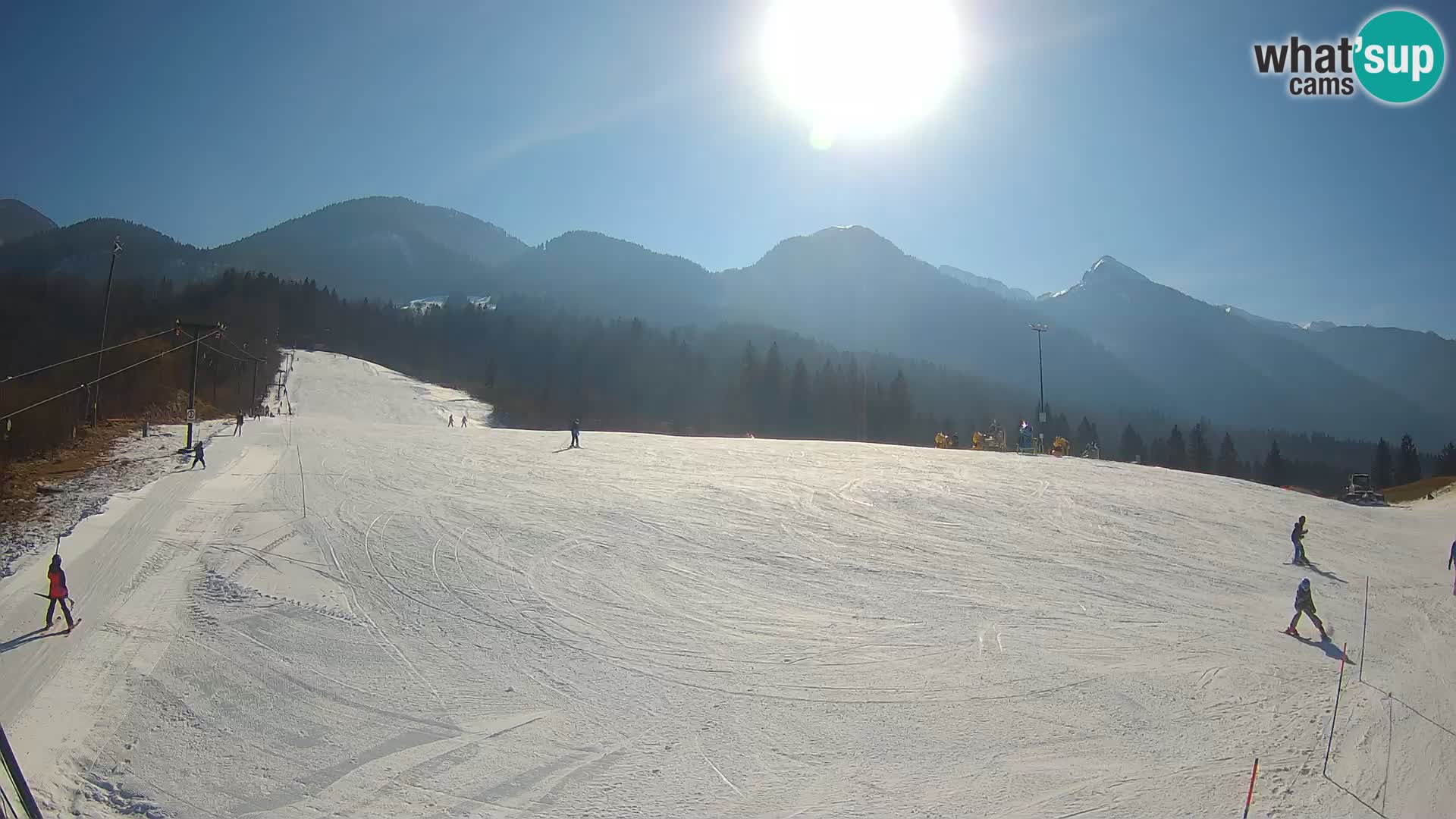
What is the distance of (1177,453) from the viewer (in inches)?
3511

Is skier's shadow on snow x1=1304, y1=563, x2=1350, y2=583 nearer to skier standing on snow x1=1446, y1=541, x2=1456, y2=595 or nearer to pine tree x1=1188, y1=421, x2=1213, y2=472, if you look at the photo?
skier standing on snow x1=1446, y1=541, x2=1456, y2=595

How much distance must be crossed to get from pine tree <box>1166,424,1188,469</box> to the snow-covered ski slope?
73243mm

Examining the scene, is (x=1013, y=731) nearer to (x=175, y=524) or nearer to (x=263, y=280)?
(x=175, y=524)

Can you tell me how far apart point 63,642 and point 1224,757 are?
58.0ft

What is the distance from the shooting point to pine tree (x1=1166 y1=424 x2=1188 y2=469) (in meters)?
85.9

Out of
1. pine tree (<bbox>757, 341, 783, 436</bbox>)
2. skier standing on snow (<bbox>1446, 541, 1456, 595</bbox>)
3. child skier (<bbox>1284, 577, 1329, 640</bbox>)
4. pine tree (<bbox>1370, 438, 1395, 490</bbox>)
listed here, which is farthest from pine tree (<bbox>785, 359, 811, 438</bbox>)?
child skier (<bbox>1284, 577, 1329, 640</bbox>)

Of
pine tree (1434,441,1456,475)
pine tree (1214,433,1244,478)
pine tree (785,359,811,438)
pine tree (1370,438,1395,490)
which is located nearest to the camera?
pine tree (1434,441,1456,475)

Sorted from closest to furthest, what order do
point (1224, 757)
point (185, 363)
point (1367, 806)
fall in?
point (1367, 806)
point (1224, 757)
point (185, 363)

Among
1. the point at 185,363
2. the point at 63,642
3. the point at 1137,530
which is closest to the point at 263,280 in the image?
the point at 185,363

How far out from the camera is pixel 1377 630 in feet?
45.6

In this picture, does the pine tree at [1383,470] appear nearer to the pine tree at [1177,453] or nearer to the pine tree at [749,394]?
the pine tree at [1177,453]

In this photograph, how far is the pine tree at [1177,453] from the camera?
85938mm

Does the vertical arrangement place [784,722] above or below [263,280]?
below

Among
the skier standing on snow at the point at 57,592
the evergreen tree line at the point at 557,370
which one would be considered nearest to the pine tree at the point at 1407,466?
the evergreen tree line at the point at 557,370
